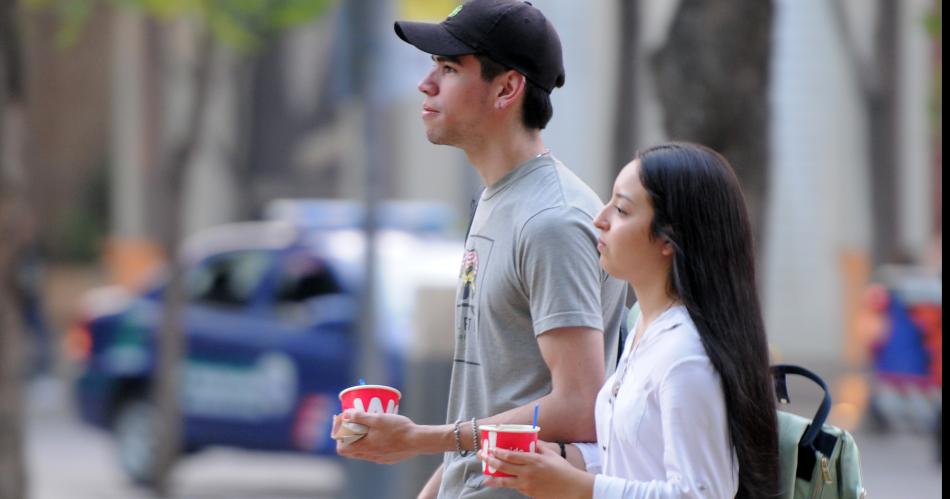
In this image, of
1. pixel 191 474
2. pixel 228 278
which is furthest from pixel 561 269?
pixel 191 474

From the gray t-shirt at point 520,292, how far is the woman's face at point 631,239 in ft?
0.50

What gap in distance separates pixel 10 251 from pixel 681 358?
4903 millimetres

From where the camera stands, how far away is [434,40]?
3119 millimetres

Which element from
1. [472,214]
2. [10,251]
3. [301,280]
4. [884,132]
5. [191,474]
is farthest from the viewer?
[884,132]

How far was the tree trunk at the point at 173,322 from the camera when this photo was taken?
10406 mm

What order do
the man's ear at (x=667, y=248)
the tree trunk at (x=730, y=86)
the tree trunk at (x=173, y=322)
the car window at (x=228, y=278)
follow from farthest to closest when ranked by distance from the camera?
1. the car window at (x=228, y=278)
2. the tree trunk at (x=173, y=322)
3. the tree trunk at (x=730, y=86)
4. the man's ear at (x=667, y=248)

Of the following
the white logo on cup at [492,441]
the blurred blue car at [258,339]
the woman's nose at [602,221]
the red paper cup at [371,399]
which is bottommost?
the blurred blue car at [258,339]

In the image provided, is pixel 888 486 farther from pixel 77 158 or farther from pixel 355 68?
pixel 77 158

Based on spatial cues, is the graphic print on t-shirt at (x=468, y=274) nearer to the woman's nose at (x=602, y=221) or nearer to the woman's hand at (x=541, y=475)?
the woman's nose at (x=602, y=221)

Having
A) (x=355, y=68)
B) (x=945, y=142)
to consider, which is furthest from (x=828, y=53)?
(x=945, y=142)

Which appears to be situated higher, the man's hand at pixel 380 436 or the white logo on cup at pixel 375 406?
the white logo on cup at pixel 375 406

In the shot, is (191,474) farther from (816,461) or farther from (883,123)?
(816,461)

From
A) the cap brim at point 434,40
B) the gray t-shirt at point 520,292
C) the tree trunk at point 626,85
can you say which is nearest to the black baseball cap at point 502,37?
the cap brim at point 434,40

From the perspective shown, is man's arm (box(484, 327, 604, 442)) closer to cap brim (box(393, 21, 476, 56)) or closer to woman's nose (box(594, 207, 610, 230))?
woman's nose (box(594, 207, 610, 230))
